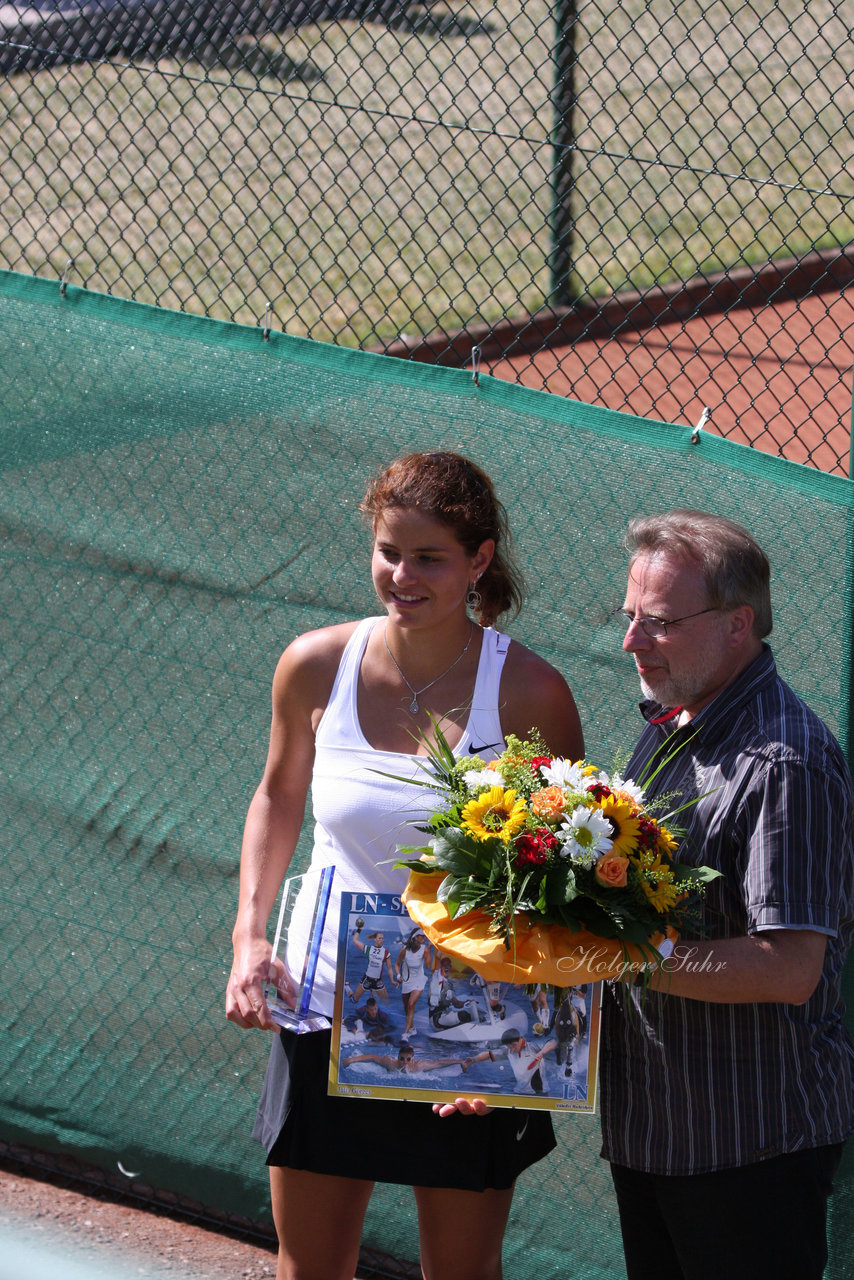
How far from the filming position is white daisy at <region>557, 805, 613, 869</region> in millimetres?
1885

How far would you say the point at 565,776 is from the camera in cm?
197

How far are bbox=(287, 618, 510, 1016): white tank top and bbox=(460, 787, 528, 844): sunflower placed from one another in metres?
0.27

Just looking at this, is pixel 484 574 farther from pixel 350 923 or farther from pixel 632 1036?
pixel 632 1036

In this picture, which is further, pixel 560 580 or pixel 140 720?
pixel 140 720

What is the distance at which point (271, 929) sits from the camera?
3314 millimetres

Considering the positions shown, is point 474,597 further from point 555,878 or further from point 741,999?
point 741,999

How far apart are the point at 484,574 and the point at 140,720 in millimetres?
1278

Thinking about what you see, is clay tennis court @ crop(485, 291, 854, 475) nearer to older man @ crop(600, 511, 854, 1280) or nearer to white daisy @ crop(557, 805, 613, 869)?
older man @ crop(600, 511, 854, 1280)

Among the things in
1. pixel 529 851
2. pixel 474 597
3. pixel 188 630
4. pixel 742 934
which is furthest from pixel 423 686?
pixel 188 630

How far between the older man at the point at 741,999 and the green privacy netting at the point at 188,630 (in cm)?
83

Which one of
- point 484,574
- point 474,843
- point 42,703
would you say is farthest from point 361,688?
point 42,703

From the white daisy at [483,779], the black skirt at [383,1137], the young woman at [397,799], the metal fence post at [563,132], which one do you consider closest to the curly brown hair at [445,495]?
the young woman at [397,799]

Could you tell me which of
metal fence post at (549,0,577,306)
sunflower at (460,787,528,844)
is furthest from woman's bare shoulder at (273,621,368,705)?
metal fence post at (549,0,577,306)

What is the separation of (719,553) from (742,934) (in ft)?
1.98
